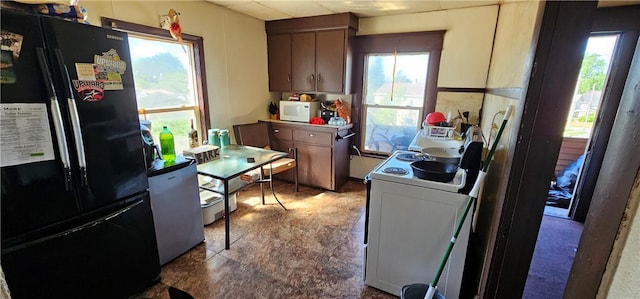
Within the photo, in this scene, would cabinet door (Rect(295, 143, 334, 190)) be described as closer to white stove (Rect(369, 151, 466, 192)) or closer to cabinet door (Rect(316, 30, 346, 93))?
cabinet door (Rect(316, 30, 346, 93))

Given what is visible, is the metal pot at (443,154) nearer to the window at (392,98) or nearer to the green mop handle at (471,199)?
the green mop handle at (471,199)

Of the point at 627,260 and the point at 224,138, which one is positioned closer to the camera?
the point at 627,260

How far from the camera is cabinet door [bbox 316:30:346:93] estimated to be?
11.0 ft

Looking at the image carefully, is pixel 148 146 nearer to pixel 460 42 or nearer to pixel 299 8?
pixel 299 8

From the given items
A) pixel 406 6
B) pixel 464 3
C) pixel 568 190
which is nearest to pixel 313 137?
pixel 406 6

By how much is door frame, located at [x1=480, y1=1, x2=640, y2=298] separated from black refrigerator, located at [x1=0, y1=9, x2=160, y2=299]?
2.03 meters

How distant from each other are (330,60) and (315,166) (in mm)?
1414

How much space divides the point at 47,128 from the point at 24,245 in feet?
1.88

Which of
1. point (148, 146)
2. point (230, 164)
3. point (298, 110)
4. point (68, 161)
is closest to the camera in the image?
point (68, 161)

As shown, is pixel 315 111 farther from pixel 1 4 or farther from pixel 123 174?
pixel 1 4

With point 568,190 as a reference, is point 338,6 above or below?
above

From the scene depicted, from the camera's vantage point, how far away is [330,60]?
11.3 feet

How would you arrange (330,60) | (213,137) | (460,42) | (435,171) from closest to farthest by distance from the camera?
(435,171) → (213,137) → (460,42) → (330,60)

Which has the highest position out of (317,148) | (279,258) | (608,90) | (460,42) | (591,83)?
(460,42)
